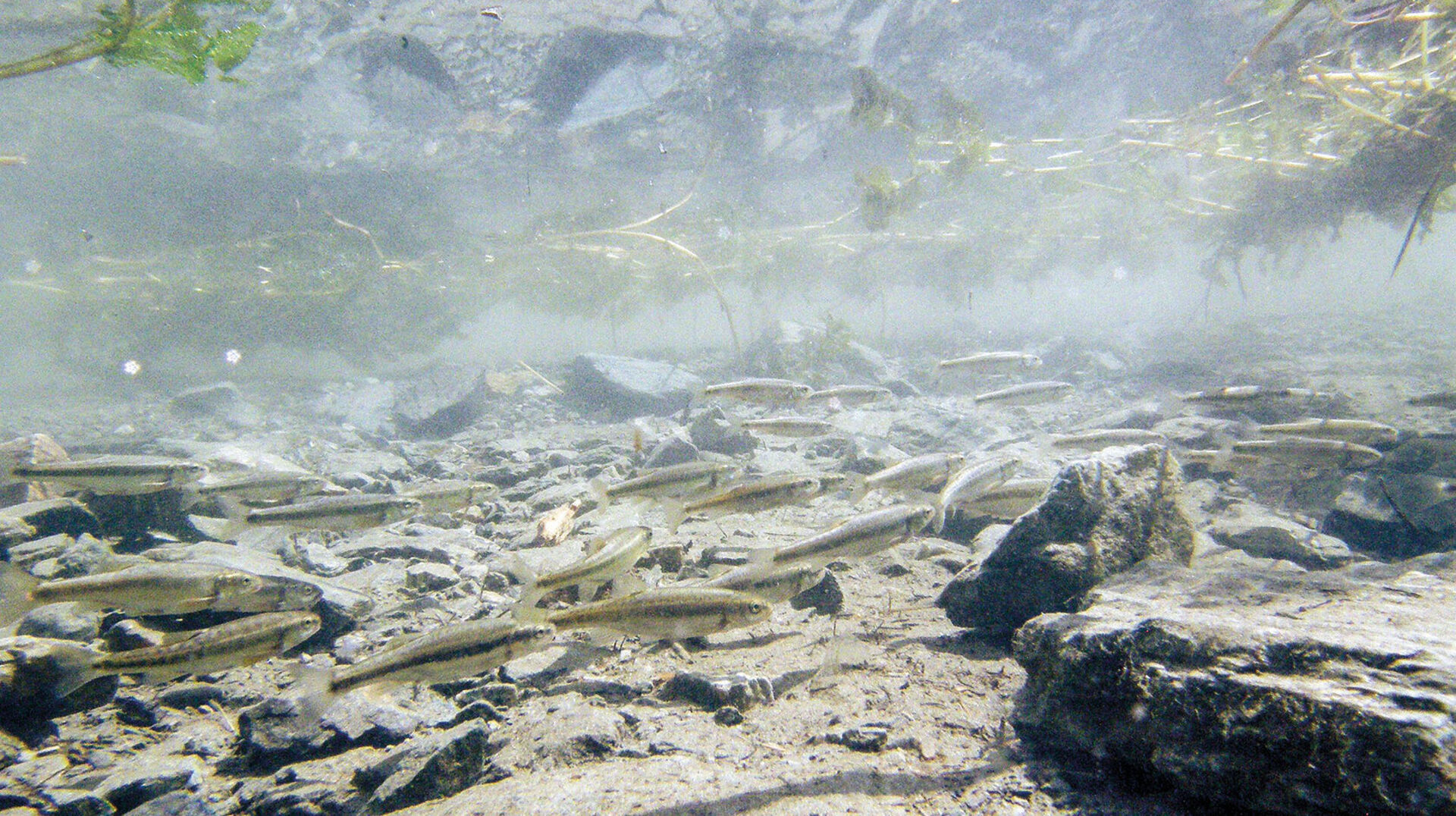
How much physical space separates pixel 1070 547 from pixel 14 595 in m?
5.85

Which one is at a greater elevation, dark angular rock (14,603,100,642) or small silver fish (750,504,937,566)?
dark angular rock (14,603,100,642)

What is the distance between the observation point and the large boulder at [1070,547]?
10.5ft

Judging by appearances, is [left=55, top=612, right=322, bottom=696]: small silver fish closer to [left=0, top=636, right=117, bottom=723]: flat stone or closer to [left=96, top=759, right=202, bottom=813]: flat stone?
[left=0, top=636, right=117, bottom=723]: flat stone

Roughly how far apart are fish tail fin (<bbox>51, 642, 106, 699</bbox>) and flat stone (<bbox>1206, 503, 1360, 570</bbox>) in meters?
8.06

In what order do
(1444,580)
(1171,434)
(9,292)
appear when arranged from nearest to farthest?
(1444,580) < (1171,434) < (9,292)

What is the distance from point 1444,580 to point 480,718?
4473 millimetres

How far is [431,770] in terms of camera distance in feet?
6.93

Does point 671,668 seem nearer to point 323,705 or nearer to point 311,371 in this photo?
point 323,705

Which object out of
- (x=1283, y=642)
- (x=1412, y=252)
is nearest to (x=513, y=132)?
(x=1283, y=642)

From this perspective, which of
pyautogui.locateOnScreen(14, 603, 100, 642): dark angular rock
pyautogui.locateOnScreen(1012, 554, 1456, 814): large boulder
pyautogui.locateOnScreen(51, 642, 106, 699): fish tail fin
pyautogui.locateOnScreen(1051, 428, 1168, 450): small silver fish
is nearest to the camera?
pyautogui.locateOnScreen(1012, 554, 1456, 814): large boulder

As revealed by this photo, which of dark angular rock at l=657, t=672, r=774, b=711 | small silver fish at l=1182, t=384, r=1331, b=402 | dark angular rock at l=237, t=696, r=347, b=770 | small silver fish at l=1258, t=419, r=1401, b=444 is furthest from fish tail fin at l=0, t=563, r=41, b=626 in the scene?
small silver fish at l=1258, t=419, r=1401, b=444

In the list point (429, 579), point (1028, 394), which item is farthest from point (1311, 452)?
point (429, 579)

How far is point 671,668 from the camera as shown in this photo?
3.22 m

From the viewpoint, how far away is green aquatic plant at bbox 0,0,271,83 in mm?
3418
